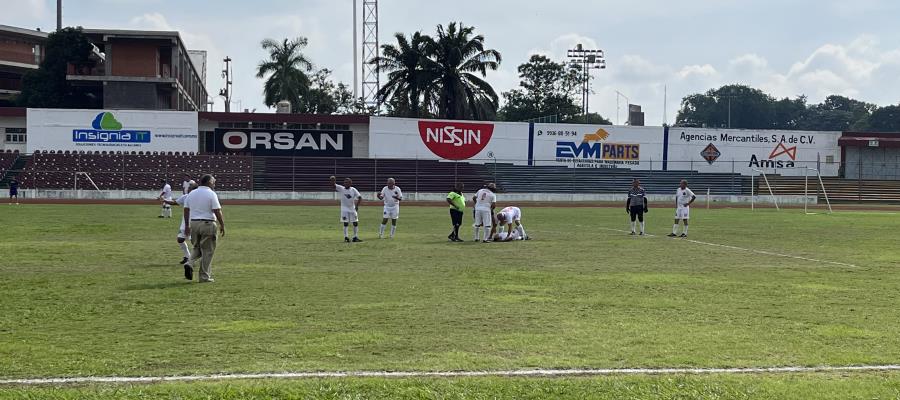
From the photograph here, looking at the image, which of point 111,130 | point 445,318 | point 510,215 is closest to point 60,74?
point 111,130

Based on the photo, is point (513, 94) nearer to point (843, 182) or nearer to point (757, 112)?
point (843, 182)

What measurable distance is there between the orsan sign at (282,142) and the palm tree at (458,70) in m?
10.5

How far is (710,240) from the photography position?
26625 mm

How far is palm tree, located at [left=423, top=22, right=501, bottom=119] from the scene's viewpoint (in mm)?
74875

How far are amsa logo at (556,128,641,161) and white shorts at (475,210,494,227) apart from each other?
45630 mm

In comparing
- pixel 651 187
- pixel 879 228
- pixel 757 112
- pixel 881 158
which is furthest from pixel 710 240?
pixel 757 112

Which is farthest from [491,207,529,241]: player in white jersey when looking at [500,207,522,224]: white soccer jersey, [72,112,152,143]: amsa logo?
[72,112,152,143]: amsa logo

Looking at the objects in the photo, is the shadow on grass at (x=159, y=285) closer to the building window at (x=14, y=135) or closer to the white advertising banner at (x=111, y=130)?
the white advertising banner at (x=111, y=130)

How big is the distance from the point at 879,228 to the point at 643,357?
2814 centimetres

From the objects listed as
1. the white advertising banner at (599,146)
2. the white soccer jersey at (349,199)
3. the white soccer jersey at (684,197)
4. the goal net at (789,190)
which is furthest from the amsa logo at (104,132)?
the white soccer jersey at (684,197)

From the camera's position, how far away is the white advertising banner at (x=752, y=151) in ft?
237

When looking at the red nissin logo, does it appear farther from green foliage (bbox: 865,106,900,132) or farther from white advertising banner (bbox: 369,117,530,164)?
green foliage (bbox: 865,106,900,132)

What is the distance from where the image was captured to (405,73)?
2980 inches

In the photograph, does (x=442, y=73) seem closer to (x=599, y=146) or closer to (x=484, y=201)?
(x=599, y=146)
